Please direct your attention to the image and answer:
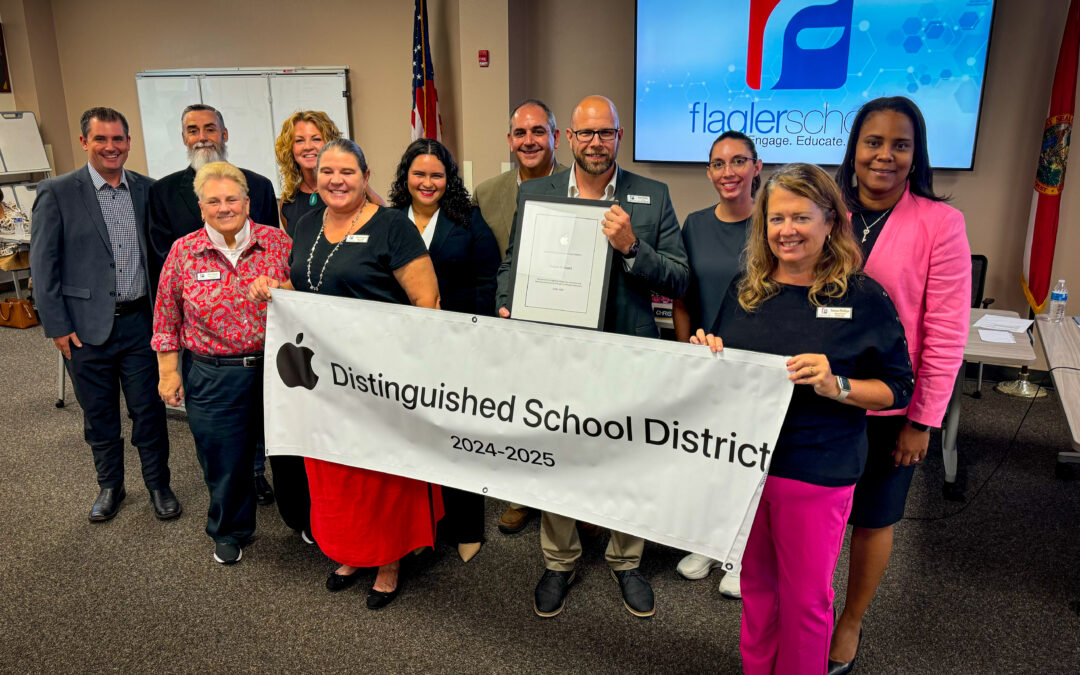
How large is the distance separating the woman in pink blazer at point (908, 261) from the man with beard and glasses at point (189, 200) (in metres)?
2.42

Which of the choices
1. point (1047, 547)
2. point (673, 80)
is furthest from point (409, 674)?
point (673, 80)

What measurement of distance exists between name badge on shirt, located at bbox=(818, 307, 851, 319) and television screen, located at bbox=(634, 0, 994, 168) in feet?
12.8

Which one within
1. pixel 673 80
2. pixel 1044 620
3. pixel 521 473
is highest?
pixel 673 80

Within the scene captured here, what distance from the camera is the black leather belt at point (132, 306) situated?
122 inches

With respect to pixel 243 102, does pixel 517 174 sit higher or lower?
lower

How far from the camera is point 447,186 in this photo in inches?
108

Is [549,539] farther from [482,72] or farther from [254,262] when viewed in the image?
[482,72]

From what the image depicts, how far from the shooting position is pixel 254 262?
8.46ft

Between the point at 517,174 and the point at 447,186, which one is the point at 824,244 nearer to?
the point at 447,186

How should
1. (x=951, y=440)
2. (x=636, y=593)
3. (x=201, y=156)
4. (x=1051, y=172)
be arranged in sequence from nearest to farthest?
(x=636, y=593) → (x=201, y=156) → (x=951, y=440) → (x=1051, y=172)

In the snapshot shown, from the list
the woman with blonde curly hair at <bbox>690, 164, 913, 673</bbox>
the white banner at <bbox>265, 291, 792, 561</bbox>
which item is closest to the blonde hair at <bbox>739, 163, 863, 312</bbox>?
the woman with blonde curly hair at <bbox>690, 164, 913, 673</bbox>

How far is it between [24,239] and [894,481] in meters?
6.53

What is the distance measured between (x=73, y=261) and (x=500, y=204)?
5.90 ft

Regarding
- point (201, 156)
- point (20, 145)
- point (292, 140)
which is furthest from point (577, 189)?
point (20, 145)
